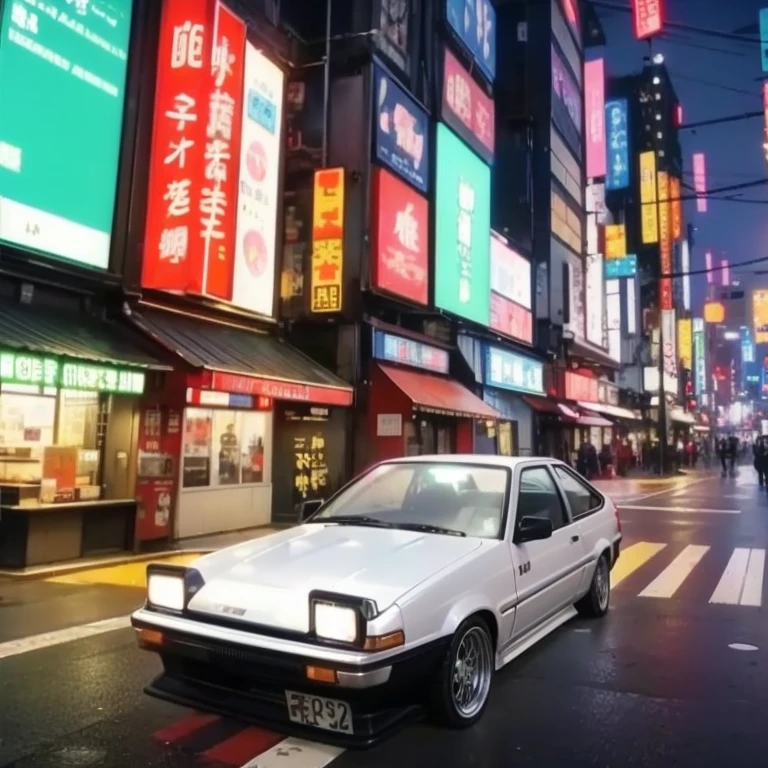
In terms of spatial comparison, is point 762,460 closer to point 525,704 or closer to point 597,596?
point 597,596

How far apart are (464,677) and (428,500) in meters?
1.46

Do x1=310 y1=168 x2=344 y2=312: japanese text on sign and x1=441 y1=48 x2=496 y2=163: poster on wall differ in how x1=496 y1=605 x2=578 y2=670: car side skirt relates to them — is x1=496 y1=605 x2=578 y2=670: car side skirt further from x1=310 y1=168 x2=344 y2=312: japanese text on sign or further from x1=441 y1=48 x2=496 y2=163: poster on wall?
x1=441 y1=48 x2=496 y2=163: poster on wall

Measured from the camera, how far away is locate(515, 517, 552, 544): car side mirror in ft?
16.2

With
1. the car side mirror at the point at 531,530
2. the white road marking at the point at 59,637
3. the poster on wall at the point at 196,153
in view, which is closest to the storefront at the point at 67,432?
the poster on wall at the point at 196,153

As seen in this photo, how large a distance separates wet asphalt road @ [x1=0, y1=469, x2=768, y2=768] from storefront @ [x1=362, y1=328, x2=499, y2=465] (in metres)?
9.24

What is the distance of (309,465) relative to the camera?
17.1 metres

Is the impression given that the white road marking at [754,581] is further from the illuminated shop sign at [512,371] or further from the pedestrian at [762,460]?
the pedestrian at [762,460]

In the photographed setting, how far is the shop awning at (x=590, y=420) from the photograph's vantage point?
3213cm

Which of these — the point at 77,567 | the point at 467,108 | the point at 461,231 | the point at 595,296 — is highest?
the point at 467,108

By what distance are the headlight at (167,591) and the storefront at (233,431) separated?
7323 millimetres

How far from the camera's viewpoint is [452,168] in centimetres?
2250

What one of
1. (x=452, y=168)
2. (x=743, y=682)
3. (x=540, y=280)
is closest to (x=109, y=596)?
(x=743, y=682)

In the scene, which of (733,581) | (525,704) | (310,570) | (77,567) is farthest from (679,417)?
(310,570)

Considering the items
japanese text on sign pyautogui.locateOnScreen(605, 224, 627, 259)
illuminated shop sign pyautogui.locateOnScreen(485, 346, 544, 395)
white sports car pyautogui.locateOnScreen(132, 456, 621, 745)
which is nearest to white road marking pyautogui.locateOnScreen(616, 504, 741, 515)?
illuminated shop sign pyautogui.locateOnScreen(485, 346, 544, 395)
